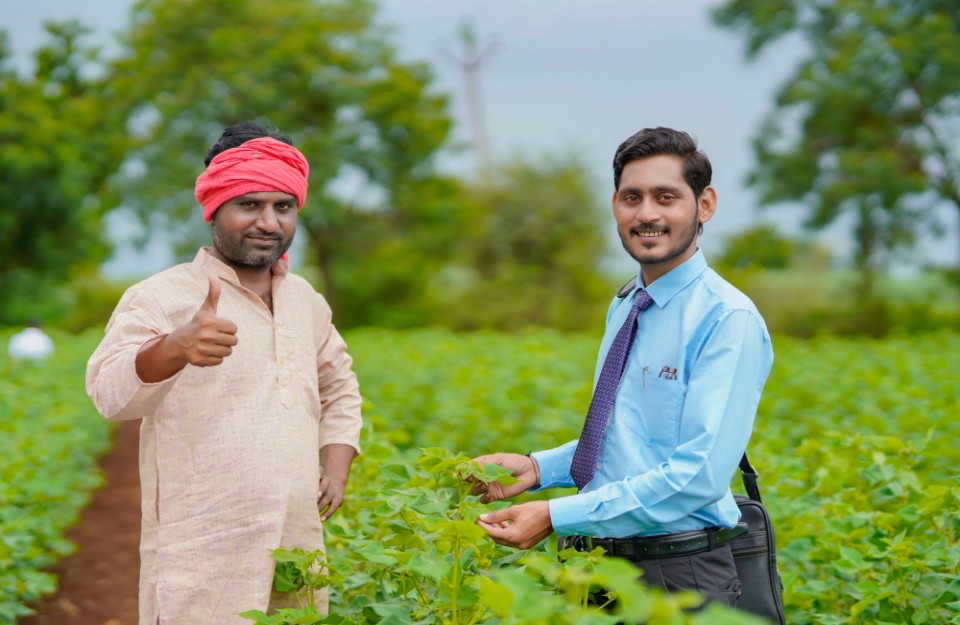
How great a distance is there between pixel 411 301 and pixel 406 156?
14.5 feet

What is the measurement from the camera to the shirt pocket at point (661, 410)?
2314mm

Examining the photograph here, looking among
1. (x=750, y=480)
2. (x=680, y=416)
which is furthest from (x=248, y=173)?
(x=750, y=480)

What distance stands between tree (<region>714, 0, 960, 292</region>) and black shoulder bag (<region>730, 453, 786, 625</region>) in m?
22.2

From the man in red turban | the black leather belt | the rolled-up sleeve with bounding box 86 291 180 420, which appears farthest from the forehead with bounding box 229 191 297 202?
the black leather belt

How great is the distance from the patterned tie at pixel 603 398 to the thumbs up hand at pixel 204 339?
0.85 meters

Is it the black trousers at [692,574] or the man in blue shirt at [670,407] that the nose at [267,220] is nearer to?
the man in blue shirt at [670,407]

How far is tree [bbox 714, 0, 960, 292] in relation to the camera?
2328 centimetres

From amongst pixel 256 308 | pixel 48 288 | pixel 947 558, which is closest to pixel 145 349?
pixel 256 308

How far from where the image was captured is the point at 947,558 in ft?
9.82

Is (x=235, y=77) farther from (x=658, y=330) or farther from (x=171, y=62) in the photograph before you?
(x=658, y=330)

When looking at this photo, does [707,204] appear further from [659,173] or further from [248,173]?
[248,173]

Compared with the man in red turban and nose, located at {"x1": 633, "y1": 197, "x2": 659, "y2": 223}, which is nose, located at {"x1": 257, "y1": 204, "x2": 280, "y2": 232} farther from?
nose, located at {"x1": 633, "y1": 197, "x2": 659, "y2": 223}

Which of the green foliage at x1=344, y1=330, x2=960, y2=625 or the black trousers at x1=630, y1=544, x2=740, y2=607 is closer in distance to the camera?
the black trousers at x1=630, y1=544, x2=740, y2=607

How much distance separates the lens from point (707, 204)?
2504 mm
